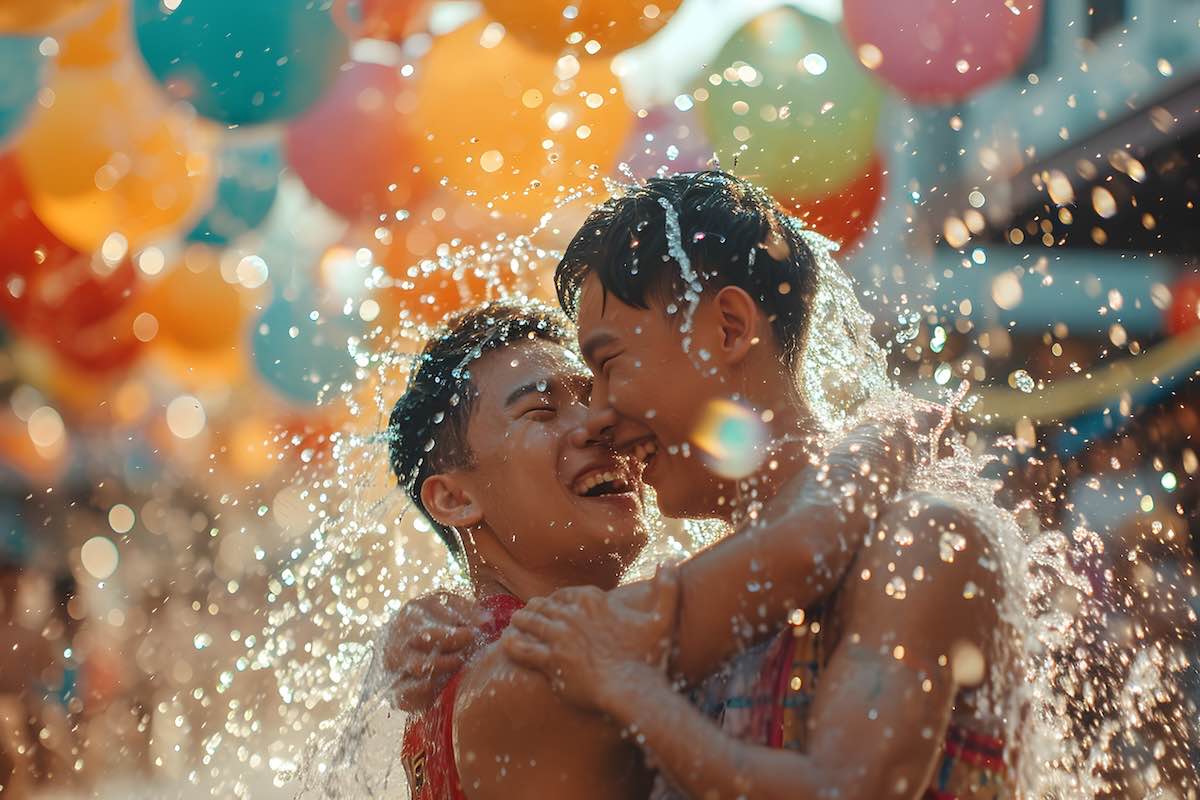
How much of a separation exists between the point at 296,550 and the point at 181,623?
1.57 metres

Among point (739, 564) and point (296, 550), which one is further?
point (296, 550)

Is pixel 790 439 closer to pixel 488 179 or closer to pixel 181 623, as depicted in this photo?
pixel 488 179

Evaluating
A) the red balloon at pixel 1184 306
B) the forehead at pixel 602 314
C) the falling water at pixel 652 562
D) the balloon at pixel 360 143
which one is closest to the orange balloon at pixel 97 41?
the balloon at pixel 360 143

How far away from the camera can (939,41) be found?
600 centimetres

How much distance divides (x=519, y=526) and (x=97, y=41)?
3.06 meters

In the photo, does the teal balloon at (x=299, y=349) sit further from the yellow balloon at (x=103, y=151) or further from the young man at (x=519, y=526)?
the young man at (x=519, y=526)

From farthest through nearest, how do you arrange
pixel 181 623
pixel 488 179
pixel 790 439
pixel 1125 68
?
pixel 1125 68 < pixel 181 623 < pixel 488 179 < pixel 790 439

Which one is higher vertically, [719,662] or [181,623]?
[719,662]

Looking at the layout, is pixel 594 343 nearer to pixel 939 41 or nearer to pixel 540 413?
pixel 540 413

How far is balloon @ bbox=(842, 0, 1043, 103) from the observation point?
542cm

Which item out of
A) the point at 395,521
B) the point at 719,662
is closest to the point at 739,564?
the point at 719,662

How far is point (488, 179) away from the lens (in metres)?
4.63

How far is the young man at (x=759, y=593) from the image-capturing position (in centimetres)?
182

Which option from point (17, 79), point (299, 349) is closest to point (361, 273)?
point (299, 349)
